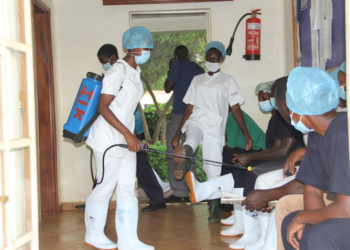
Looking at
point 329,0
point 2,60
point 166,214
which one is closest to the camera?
point 2,60

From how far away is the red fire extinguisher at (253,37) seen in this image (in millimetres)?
4266

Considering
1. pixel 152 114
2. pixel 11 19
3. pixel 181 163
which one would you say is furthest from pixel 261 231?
pixel 152 114

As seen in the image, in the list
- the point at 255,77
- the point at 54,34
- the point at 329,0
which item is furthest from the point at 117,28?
the point at 329,0

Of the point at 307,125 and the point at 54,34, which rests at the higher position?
the point at 54,34

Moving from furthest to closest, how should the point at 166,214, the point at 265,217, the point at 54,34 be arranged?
1. the point at 54,34
2. the point at 166,214
3. the point at 265,217

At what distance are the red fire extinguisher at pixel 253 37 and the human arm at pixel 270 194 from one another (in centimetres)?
241

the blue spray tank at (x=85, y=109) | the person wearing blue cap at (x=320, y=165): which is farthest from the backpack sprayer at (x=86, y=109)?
the person wearing blue cap at (x=320, y=165)

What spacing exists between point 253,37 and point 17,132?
321cm

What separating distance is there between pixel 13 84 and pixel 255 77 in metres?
3.25

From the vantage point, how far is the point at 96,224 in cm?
290

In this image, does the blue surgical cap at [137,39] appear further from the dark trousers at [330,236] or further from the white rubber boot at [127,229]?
the dark trousers at [330,236]

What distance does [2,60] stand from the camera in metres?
1.44

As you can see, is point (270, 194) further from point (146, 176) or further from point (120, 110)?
point (146, 176)

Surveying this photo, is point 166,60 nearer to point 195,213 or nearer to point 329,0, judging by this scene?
point 195,213
